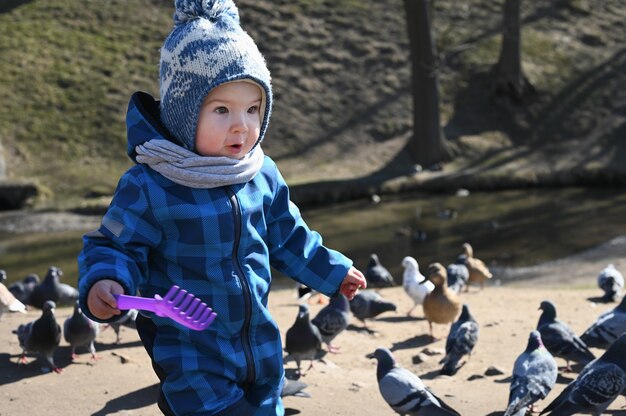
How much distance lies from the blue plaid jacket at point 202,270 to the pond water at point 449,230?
9.16m

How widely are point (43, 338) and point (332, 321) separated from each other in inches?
96.1

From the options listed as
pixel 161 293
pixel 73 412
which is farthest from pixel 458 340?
pixel 161 293

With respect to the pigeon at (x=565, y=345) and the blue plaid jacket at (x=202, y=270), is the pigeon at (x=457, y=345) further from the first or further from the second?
the blue plaid jacket at (x=202, y=270)

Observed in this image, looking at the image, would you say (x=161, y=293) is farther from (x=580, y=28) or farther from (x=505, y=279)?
(x=580, y=28)

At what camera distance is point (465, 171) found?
2061cm

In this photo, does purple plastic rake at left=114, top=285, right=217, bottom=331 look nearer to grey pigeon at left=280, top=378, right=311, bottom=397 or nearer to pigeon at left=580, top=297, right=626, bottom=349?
grey pigeon at left=280, top=378, right=311, bottom=397

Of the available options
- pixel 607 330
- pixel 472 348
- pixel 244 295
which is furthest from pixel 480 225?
pixel 244 295

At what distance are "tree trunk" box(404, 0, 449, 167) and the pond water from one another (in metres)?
1.62

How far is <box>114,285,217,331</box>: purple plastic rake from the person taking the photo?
363 centimetres

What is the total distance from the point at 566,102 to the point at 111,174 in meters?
10.8

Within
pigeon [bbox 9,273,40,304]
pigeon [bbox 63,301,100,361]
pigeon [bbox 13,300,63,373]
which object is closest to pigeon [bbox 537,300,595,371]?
pigeon [bbox 63,301,100,361]

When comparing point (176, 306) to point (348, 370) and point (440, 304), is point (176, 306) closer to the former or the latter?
point (348, 370)

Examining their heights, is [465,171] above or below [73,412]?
below

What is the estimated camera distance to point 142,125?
4.30 m
